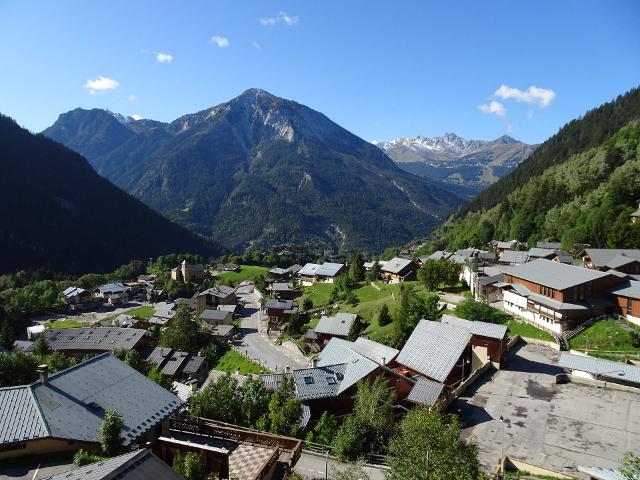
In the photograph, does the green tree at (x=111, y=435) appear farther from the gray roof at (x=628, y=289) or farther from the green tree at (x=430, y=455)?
the gray roof at (x=628, y=289)

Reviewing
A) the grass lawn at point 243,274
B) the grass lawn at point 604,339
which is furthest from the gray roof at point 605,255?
the grass lawn at point 243,274

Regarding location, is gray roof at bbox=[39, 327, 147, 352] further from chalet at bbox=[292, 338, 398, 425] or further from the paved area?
the paved area

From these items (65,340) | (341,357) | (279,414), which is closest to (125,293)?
(65,340)

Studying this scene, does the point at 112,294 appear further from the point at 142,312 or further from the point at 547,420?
the point at 547,420

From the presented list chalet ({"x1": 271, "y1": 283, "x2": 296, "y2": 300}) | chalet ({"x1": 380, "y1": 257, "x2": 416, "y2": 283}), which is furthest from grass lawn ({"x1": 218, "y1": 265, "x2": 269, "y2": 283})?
chalet ({"x1": 380, "y1": 257, "x2": 416, "y2": 283})

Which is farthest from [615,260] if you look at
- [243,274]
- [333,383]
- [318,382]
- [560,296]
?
[243,274]

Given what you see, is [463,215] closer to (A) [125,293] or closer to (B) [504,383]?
(A) [125,293]
